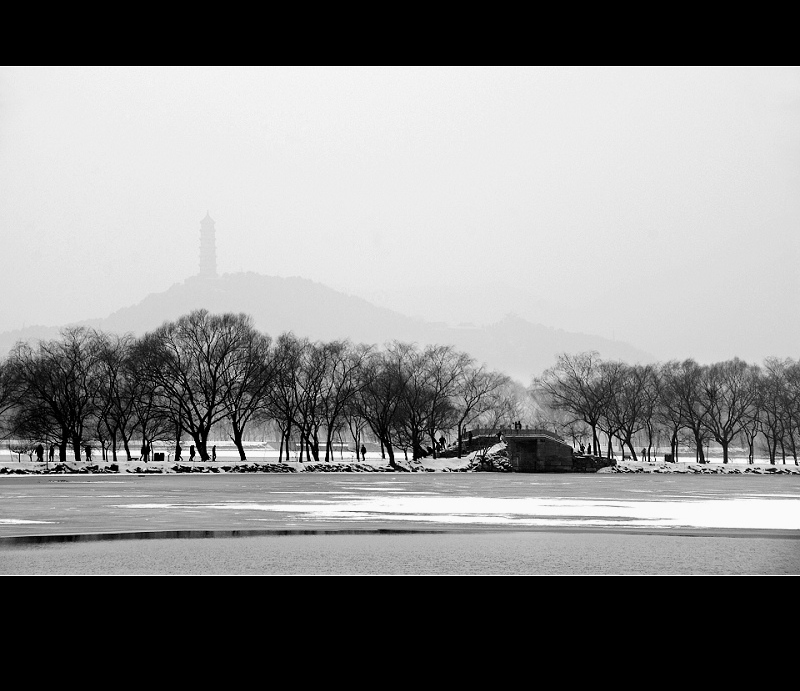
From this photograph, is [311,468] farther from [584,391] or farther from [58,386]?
[584,391]

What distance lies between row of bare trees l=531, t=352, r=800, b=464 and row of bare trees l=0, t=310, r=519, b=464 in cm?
1413

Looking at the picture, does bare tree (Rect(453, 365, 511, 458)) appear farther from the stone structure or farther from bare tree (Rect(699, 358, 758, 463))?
bare tree (Rect(699, 358, 758, 463))

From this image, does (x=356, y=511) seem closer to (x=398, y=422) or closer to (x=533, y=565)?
(x=533, y=565)

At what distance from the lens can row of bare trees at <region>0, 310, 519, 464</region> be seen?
55969 millimetres

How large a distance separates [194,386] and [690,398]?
3850cm

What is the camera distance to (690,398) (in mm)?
68875

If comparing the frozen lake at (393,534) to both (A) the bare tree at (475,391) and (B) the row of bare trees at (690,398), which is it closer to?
(B) the row of bare trees at (690,398)

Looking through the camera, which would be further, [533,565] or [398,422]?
[398,422]

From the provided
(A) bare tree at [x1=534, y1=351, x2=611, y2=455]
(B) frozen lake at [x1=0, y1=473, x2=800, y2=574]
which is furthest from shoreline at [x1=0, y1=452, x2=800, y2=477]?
(B) frozen lake at [x1=0, y1=473, x2=800, y2=574]

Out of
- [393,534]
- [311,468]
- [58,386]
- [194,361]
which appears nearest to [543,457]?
[311,468]
